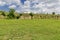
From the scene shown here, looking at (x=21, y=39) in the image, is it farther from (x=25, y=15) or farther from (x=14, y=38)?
(x=25, y=15)

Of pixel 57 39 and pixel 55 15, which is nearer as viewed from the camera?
pixel 57 39

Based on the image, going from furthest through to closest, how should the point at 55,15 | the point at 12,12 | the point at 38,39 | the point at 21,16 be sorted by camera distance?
the point at 55,15 → the point at 21,16 → the point at 12,12 → the point at 38,39

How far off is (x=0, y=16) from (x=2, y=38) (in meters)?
66.4

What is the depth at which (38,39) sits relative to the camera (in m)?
24.7

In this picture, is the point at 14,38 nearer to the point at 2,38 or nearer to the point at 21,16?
the point at 2,38

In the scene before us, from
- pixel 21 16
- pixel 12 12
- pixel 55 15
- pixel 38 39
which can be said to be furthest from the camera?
pixel 55 15

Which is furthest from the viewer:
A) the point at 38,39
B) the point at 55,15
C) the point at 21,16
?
the point at 55,15

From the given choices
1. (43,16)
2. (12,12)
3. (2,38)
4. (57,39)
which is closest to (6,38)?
(2,38)

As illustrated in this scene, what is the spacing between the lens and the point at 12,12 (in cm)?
8775

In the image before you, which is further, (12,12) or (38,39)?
(12,12)

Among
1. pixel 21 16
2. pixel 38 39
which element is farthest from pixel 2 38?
pixel 21 16

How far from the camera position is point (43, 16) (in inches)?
4141

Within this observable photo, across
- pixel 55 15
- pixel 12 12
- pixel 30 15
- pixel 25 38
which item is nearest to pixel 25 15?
pixel 30 15

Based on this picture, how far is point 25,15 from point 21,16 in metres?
3.30
